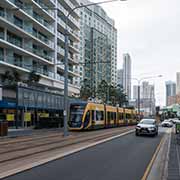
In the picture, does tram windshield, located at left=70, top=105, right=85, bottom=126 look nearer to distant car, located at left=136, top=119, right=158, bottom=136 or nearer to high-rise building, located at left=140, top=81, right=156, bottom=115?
distant car, located at left=136, top=119, right=158, bottom=136

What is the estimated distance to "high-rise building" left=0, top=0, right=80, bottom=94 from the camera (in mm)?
53219

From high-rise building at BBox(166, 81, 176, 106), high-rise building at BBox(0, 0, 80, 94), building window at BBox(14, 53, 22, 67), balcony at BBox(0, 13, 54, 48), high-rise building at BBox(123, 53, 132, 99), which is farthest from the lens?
high-rise building at BBox(166, 81, 176, 106)

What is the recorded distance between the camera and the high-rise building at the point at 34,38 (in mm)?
53219

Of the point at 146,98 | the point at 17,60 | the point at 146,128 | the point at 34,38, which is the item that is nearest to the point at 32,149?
the point at 146,128

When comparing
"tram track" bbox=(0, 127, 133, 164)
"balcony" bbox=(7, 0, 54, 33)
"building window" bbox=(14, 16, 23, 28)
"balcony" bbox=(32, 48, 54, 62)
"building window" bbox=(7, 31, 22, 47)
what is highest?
"balcony" bbox=(7, 0, 54, 33)

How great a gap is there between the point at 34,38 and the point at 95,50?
75.0m

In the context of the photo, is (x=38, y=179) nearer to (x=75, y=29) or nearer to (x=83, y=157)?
(x=83, y=157)

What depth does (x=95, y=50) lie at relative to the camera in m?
134

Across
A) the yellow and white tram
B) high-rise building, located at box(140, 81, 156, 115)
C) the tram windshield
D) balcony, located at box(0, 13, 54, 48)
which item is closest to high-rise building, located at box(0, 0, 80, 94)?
balcony, located at box(0, 13, 54, 48)

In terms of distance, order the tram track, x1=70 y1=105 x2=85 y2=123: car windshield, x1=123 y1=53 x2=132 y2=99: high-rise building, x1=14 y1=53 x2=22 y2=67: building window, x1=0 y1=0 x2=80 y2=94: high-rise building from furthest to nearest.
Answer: x1=123 y1=53 x2=132 y2=99: high-rise building, x1=14 y1=53 x2=22 y2=67: building window, x1=0 y1=0 x2=80 y2=94: high-rise building, x1=70 y1=105 x2=85 y2=123: car windshield, the tram track

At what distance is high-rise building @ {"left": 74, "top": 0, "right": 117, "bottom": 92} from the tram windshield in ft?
255

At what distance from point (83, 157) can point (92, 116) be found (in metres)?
25.4

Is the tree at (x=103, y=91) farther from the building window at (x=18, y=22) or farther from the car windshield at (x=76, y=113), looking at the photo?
the car windshield at (x=76, y=113)

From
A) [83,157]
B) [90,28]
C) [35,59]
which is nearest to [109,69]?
[90,28]
